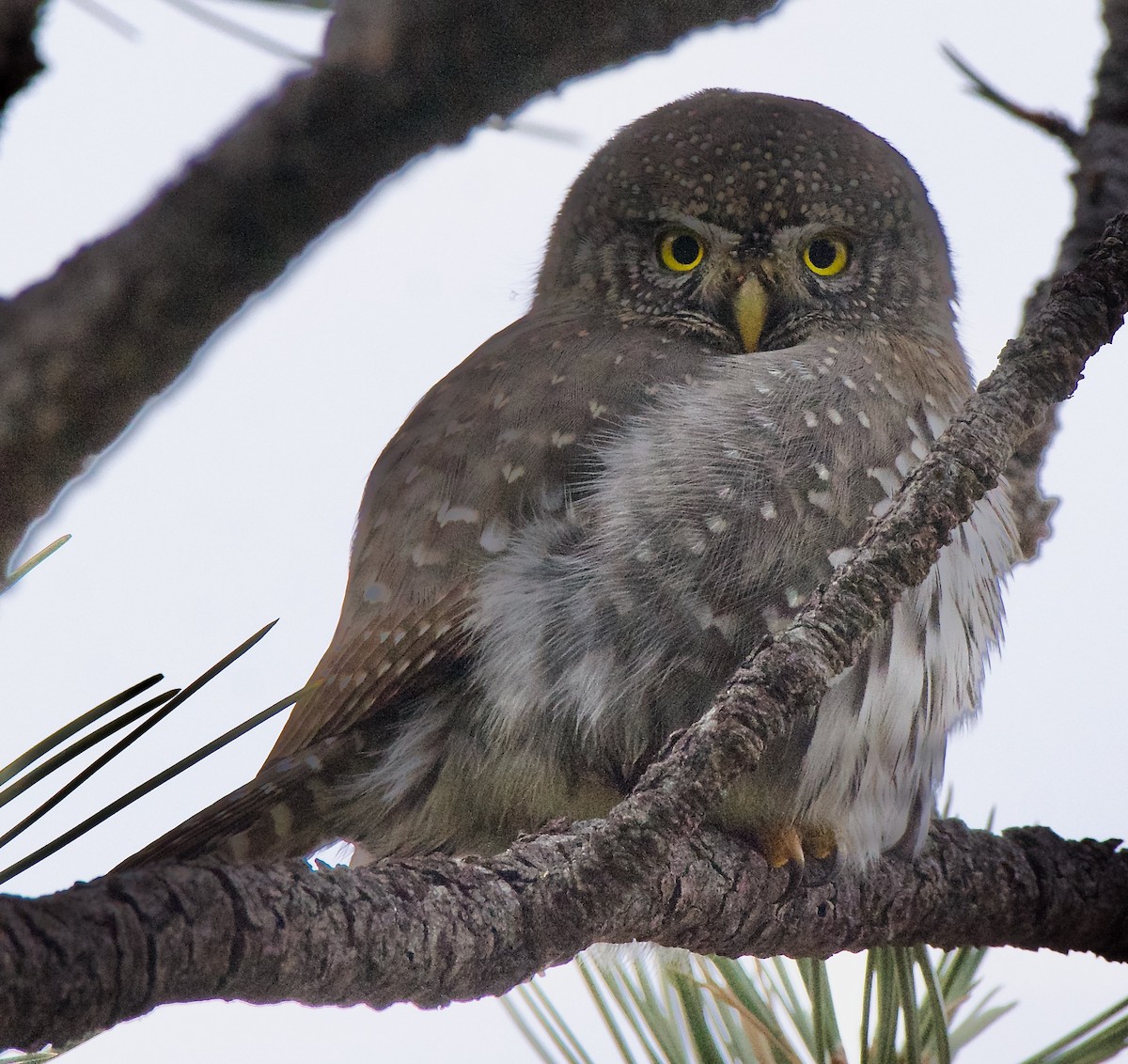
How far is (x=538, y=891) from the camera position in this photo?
1.33m

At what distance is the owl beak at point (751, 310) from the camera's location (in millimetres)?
2488

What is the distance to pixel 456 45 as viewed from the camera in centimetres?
99

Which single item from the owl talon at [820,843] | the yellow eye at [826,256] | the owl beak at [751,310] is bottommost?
the owl talon at [820,843]

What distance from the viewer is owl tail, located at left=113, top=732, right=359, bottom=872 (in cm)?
184

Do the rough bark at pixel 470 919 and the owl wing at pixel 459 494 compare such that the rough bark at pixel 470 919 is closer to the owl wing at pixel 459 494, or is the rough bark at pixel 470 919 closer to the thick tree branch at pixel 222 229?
the thick tree branch at pixel 222 229

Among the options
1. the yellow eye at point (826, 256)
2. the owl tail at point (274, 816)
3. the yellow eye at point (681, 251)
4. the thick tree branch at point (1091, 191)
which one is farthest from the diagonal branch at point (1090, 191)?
the owl tail at point (274, 816)

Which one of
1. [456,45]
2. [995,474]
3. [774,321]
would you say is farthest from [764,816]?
[456,45]

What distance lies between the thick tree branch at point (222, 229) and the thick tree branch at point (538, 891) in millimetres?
323

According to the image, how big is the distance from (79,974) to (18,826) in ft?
0.48

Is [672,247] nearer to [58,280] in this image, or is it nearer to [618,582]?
[618,582]

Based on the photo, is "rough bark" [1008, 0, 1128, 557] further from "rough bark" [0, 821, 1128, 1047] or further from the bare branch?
"rough bark" [0, 821, 1128, 1047]

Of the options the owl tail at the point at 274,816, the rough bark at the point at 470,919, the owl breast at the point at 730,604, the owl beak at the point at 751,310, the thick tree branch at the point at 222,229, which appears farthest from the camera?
the owl beak at the point at 751,310

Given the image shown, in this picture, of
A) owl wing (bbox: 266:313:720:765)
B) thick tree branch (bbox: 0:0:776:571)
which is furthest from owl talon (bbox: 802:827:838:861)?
thick tree branch (bbox: 0:0:776:571)

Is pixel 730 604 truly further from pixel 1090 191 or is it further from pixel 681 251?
pixel 1090 191
